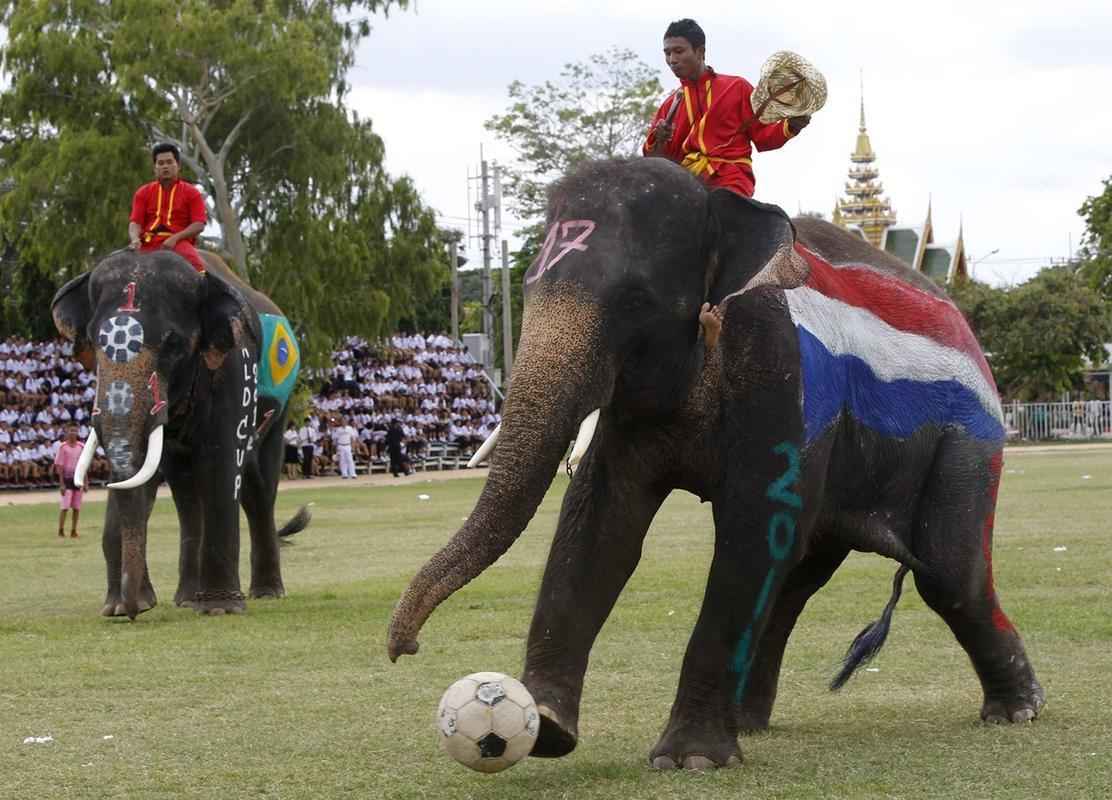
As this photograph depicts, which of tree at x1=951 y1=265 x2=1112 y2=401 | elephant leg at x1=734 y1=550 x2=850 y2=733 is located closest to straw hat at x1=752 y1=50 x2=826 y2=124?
elephant leg at x1=734 y1=550 x2=850 y2=733

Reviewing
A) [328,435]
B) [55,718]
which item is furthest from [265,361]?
[328,435]

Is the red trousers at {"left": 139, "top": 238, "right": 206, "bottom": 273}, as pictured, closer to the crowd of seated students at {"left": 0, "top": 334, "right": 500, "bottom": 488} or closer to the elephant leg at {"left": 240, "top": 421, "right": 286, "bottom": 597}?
the elephant leg at {"left": 240, "top": 421, "right": 286, "bottom": 597}

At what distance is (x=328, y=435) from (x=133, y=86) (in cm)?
1095

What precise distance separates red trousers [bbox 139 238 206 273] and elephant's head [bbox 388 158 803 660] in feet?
22.1

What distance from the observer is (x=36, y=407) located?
3966 cm

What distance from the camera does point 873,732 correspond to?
7.54 meters

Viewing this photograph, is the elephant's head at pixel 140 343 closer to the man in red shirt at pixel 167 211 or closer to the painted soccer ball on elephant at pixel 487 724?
the man in red shirt at pixel 167 211

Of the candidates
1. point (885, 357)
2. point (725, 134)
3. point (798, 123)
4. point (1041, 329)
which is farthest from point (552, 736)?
point (1041, 329)

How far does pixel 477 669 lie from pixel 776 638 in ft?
7.13

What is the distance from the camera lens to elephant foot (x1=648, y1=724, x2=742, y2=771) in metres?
6.64

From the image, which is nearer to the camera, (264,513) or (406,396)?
(264,513)

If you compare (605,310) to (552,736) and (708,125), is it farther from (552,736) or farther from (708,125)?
(552,736)

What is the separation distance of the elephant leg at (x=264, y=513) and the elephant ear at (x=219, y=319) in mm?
2134

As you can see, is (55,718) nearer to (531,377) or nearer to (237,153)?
(531,377)
